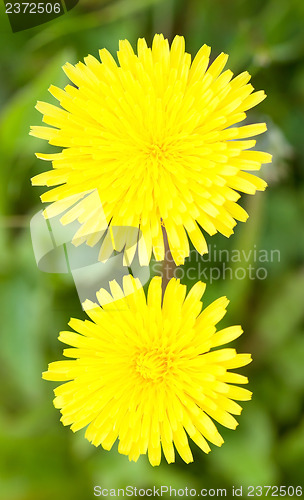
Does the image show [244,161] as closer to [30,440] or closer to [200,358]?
[200,358]

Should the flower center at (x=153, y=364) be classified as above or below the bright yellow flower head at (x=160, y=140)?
below

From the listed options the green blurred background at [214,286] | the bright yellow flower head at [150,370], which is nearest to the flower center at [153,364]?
the bright yellow flower head at [150,370]

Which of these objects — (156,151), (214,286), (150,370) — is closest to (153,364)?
(150,370)

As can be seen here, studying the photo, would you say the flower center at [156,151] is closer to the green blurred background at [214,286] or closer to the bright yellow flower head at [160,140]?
the bright yellow flower head at [160,140]

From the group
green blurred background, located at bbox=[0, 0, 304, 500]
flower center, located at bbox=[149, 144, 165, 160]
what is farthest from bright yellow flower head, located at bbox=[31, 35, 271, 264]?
green blurred background, located at bbox=[0, 0, 304, 500]

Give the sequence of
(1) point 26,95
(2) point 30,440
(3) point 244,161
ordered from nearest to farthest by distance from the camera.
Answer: (3) point 244,161 < (1) point 26,95 < (2) point 30,440

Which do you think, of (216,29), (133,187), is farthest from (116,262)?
(216,29)
